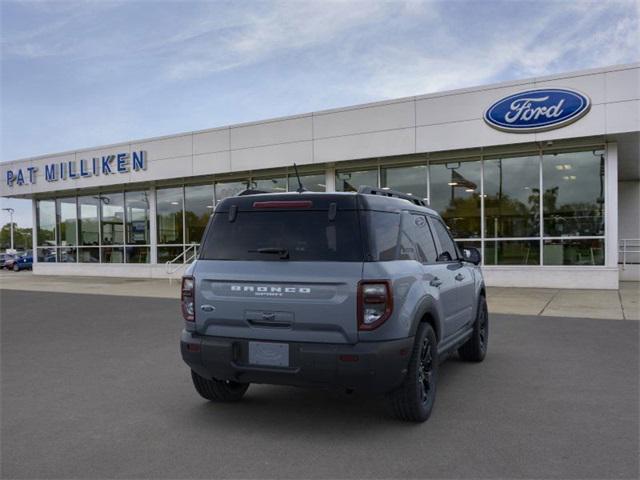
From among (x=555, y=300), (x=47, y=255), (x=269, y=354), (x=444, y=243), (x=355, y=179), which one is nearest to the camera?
(x=269, y=354)

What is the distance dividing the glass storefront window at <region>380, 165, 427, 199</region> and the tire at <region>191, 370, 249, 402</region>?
43.9ft

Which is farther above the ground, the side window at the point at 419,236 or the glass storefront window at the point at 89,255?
the side window at the point at 419,236

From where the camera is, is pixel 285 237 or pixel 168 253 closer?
pixel 285 237

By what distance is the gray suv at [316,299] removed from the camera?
4.04 metres

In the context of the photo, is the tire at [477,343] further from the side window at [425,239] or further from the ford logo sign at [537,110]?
the ford logo sign at [537,110]

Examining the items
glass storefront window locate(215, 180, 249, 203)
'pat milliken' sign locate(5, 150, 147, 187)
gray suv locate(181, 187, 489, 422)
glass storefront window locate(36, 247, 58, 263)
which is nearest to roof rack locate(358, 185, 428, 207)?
gray suv locate(181, 187, 489, 422)

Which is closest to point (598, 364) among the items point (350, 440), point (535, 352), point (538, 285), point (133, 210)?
point (535, 352)

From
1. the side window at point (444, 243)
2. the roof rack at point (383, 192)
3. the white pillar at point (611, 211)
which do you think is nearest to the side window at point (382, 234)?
the roof rack at point (383, 192)

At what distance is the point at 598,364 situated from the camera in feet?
21.6

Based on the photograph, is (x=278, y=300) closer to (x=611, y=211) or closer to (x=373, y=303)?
(x=373, y=303)

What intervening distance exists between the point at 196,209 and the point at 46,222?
1079 centimetres

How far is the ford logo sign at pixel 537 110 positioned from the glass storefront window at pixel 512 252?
3271 mm

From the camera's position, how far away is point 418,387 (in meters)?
4.44

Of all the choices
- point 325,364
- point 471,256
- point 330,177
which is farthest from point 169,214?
point 325,364
